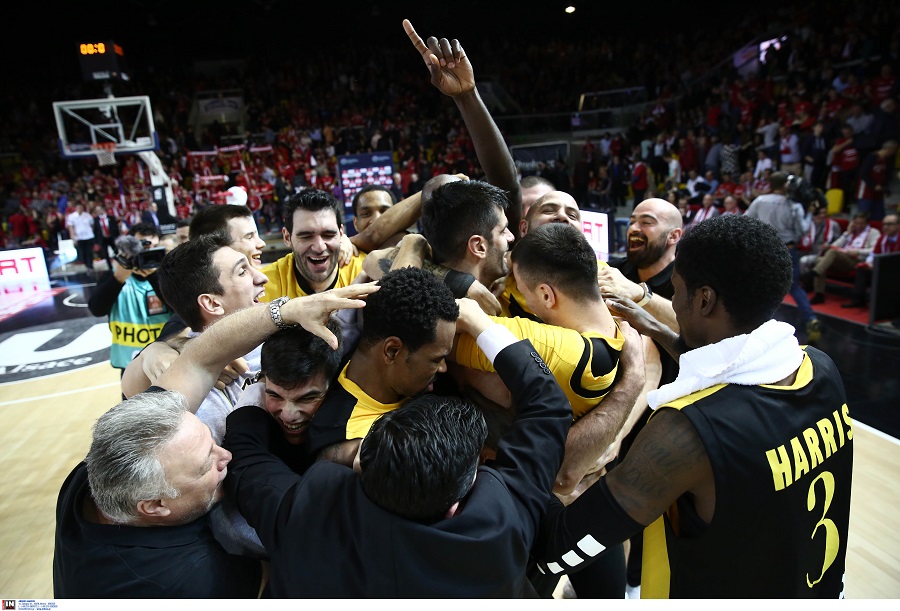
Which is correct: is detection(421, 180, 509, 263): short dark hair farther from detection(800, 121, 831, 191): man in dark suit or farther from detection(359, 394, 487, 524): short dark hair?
detection(800, 121, 831, 191): man in dark suit

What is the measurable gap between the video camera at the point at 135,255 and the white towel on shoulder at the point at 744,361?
12.7 feet

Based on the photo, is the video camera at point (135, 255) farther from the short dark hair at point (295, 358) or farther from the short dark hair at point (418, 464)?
the short dark hair at point (418, 464)

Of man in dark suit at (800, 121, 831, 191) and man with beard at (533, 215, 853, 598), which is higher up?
man in dark suit at (800, 121, 831, 191)

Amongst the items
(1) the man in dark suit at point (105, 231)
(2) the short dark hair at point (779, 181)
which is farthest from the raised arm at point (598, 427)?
(1) the man in dark suit at point (105, 231)

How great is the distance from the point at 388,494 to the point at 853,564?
3.15 meters

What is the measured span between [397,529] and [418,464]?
152mm

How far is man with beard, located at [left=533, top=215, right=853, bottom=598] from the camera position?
1484 mm

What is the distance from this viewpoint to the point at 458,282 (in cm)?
217

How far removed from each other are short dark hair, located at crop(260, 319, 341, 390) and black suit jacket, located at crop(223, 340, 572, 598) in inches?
9.2

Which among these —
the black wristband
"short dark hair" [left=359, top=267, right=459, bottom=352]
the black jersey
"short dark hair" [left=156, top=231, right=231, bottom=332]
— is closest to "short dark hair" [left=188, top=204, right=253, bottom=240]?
"short dark hair" [left=156, top=231, right=231, bottom=332]

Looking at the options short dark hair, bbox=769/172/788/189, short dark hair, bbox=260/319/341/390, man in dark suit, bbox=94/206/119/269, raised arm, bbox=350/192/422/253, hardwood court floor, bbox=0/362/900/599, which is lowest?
hardwood court floor, bbox=0/362/900/599

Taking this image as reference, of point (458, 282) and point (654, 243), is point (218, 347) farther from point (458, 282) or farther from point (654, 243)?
point (654, 243)

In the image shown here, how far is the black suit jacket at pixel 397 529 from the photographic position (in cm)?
133

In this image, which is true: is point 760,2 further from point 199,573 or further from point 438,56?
point 199,573
